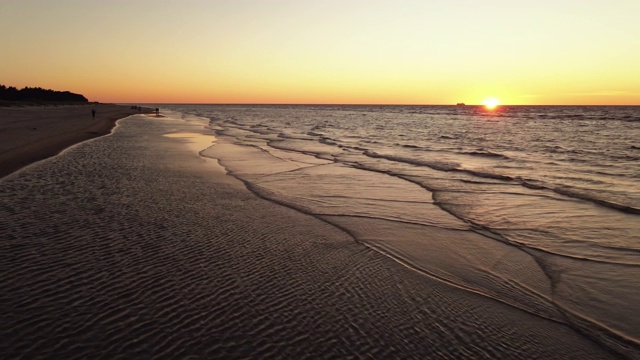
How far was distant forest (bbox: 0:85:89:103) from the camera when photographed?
280ft

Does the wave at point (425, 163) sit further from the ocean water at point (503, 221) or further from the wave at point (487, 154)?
the wave at point (487, 154)

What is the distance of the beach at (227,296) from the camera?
4520 millimetres

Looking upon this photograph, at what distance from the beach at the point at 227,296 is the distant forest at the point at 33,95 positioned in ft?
328

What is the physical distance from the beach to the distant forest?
99964mm

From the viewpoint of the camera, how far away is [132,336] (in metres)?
4.50

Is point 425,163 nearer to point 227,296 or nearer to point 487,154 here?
point 487,154

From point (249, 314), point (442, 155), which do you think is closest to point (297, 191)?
point (249, 314)

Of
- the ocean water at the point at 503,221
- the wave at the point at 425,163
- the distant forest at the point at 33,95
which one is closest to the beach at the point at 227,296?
the ocean water at the point at 503,221

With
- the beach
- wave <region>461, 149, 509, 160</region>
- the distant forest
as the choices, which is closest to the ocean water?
the beach

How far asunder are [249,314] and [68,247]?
4424 mm

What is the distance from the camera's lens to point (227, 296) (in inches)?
223

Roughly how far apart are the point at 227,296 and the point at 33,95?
124549 millimetres

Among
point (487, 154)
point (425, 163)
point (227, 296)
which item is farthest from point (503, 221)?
point (487, 154)

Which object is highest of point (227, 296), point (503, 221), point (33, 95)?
point (33, 95)
